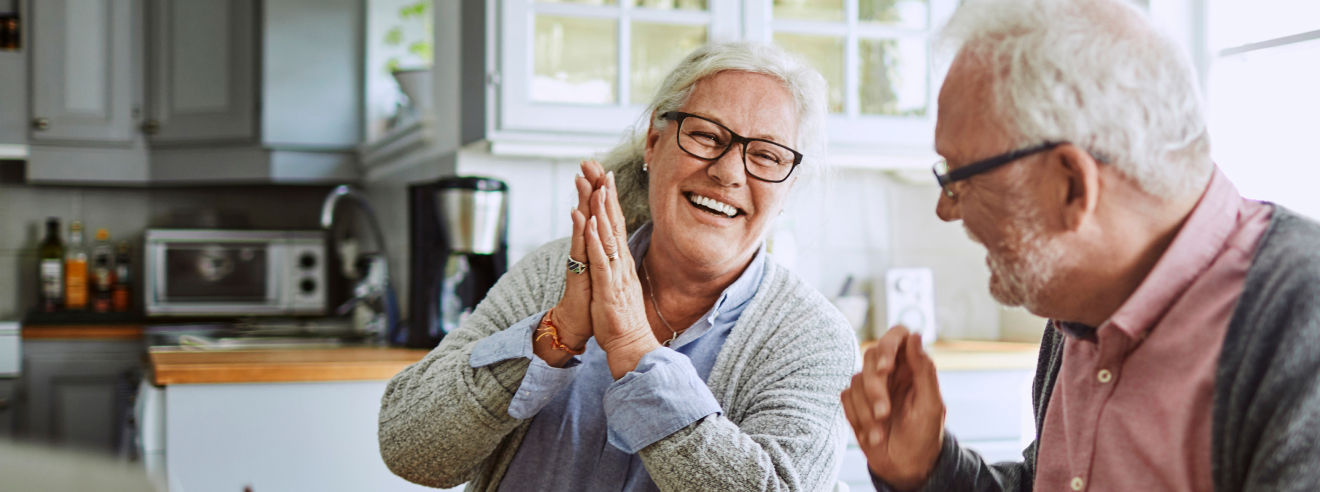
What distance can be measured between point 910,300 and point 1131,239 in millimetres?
2165

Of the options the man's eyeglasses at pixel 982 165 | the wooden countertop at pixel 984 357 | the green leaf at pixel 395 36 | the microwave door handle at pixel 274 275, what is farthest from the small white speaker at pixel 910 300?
the microwave door handle at pixel 274 275

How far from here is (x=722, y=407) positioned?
4.25 ft

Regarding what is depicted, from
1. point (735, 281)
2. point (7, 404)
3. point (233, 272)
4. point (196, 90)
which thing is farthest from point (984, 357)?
point (7, 404)

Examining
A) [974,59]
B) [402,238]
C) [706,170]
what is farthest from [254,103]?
[974,59]

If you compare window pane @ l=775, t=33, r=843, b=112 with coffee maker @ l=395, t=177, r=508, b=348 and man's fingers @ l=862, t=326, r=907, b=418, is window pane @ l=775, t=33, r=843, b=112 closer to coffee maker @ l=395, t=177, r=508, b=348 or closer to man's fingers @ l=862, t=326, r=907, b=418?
coffee maker @ l=395, t=177, r=508, b=348

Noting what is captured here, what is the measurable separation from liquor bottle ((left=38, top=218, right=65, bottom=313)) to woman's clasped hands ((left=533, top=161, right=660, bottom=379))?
3.39 m

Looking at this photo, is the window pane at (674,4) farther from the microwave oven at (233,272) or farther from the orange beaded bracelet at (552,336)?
the microwave oven at (233,272)

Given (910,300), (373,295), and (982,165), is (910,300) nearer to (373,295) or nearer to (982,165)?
(373,295)

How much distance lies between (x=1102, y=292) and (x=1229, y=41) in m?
2.00

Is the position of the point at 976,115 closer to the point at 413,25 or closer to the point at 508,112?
the point at 508,112

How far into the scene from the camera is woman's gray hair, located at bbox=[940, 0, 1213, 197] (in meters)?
0.75

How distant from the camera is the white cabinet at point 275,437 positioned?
2.05 m

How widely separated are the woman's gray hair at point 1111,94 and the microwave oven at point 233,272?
3.47 metres

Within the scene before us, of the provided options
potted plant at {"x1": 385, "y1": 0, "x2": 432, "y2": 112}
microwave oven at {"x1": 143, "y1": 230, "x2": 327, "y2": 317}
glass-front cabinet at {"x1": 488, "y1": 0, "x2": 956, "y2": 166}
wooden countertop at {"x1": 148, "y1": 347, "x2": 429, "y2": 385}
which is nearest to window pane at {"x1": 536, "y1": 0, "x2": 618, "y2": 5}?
glass-front cabinet at {"x1": 488, "y1": 0, "x2": 956, "y2": 166}
